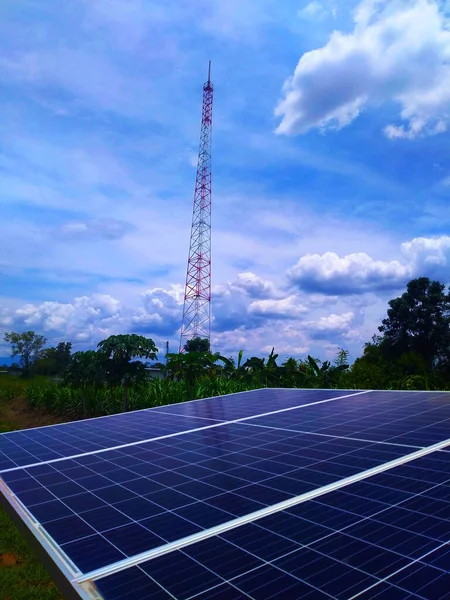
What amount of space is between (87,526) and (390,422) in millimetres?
4733

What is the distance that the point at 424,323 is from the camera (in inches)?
1307

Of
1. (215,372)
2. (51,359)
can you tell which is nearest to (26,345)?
(51,359)

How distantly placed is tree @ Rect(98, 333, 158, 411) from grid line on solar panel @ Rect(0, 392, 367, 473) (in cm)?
814

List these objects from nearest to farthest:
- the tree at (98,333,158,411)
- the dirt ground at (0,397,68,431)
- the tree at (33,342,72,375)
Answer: the tree at (98,333,158,411)
the dirt ground at (0,397,68,431)
the tree at (33,342,72,375)

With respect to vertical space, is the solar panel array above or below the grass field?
above

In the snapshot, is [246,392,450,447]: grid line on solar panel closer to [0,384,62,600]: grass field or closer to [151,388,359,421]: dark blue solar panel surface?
[151,388,359,421]: dark blue solar panel surface

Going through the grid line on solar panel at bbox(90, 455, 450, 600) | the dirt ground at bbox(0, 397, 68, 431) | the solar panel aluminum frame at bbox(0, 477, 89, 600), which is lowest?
the dirt ground at bbox(0, 397, 68, 431)

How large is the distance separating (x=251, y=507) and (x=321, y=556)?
1120 mm

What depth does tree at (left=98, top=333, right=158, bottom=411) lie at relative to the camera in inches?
749

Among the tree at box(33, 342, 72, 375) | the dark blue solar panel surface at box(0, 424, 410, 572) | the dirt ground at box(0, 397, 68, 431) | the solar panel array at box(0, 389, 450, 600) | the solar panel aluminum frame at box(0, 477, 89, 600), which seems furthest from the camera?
the tree at box(33, 342, 72, 375)

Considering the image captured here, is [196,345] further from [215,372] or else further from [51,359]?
[215,372]

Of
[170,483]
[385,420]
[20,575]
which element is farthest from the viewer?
[385,420]

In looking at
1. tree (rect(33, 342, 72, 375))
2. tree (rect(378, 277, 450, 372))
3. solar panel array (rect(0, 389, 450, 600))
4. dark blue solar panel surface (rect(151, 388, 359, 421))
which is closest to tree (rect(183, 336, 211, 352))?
tree (rect(33, 342, 72, 375))

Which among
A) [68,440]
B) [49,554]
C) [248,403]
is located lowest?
[49,554]
